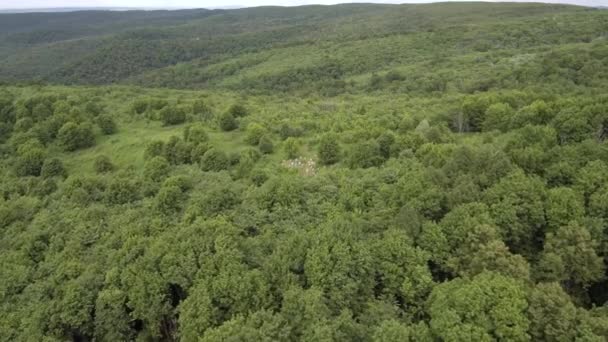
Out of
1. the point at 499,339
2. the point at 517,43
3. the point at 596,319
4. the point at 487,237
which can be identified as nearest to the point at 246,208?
the point at 487,237

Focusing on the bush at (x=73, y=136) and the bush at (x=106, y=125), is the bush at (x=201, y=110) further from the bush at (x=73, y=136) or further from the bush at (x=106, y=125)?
the bush at (x=73, y=136)

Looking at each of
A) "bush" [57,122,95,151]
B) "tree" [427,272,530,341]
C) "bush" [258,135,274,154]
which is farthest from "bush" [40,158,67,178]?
"tree" [427,272,530,341]

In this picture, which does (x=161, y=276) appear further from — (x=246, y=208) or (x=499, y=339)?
(x=499, y=339)

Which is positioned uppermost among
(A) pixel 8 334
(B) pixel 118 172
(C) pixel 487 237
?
(C) pixel 487 237

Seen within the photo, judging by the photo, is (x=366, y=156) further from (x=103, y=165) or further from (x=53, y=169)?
(x=53, y=169)

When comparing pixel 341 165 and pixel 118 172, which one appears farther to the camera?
pixel 118 172
